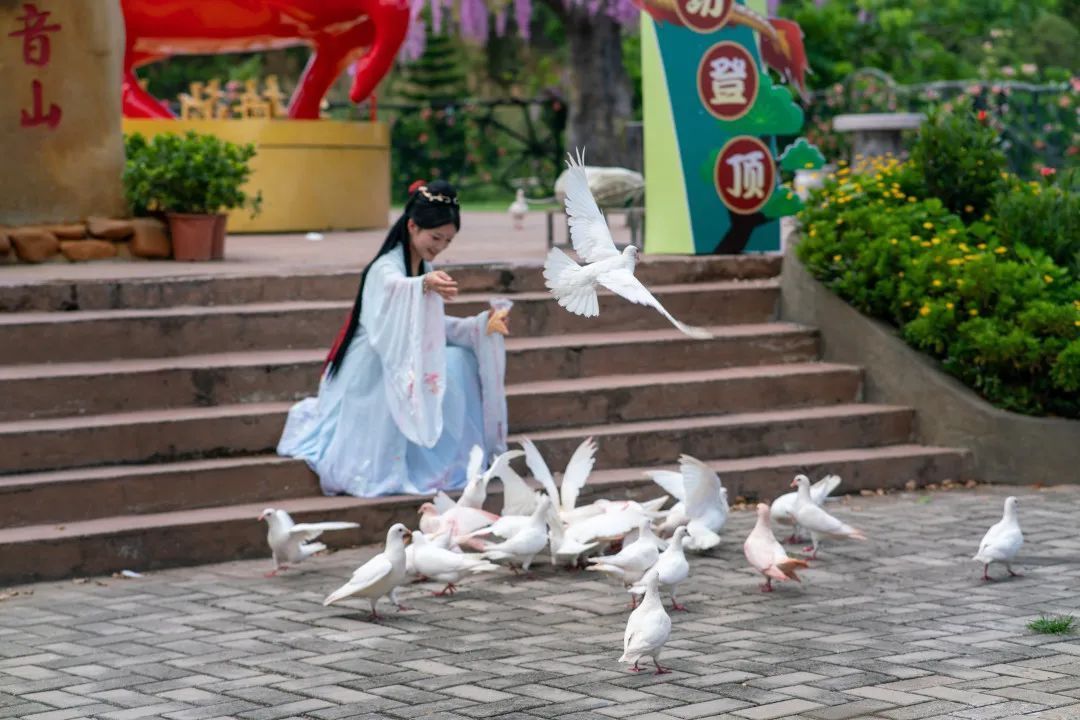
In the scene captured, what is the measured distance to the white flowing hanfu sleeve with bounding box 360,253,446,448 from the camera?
26.2ft

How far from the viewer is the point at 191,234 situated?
428 inches

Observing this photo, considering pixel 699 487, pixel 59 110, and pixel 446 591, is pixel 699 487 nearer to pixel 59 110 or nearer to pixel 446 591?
pixel 446 591

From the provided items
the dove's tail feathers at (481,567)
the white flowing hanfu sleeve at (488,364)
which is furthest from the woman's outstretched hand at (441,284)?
the dove's tail feathers at (481,567)

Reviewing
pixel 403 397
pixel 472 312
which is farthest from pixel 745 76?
pixel 403 397

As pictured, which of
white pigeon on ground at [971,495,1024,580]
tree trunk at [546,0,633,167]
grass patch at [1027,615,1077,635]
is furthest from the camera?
tree trunk at [546,0,633,167]

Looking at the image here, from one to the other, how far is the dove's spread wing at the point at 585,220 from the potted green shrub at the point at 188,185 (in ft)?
17.3

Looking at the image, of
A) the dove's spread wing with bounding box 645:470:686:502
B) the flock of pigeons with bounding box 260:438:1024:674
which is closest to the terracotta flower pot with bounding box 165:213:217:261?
the flock of pigeons with bounding box 260:438:1024:674

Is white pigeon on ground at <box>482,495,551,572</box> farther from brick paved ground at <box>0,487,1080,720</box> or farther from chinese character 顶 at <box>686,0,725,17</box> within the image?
chinese character 顶 at <box>686,0,725,17</box>

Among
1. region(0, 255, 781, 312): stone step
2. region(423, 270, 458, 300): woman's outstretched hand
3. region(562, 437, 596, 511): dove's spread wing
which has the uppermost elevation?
region(423, 270, 458, 300): woman's outstretched hand

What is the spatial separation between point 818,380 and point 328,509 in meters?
3.30

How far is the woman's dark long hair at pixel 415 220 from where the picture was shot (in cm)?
798

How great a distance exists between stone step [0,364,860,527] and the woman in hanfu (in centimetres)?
27

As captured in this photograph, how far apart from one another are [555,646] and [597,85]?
16.5 meters

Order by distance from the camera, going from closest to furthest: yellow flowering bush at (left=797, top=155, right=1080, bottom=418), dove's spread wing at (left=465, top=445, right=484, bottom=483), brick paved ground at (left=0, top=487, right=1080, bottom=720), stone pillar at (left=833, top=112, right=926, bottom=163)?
brick paved ground at (left=0, top=487, right=1080, bottom=720), dove's spread wing at (left=465, top=445, right=484, bottom=483), yellow flowering bush at (left=797, top=155, right=1080, bottom=418), stone pillar at (left=833, top=112, right=926, bottom=163)
